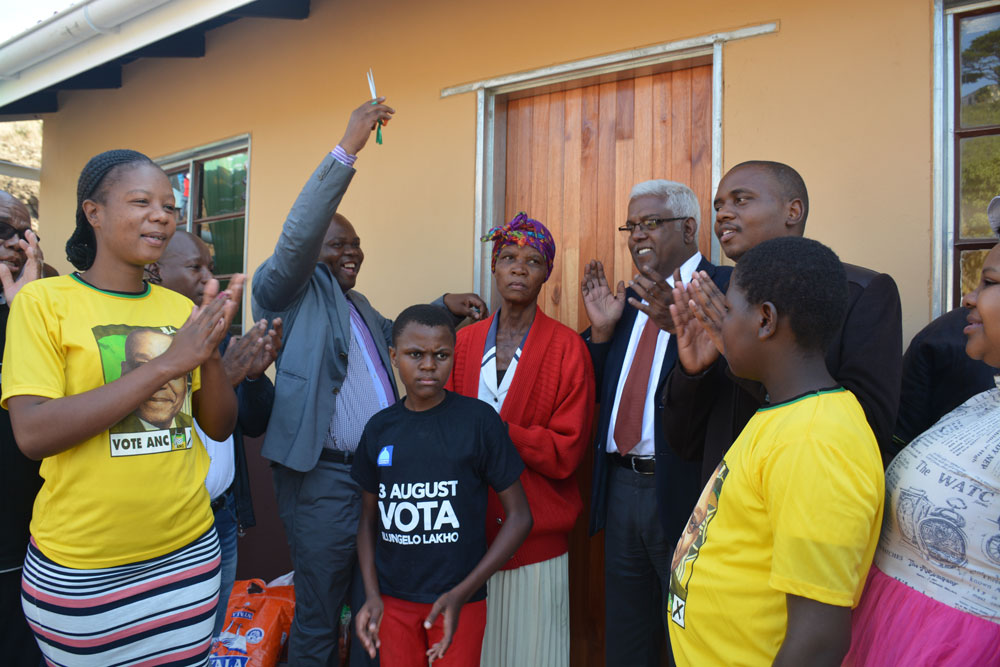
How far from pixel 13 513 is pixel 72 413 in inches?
27.5

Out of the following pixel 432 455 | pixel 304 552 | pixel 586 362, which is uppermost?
pixel 586 362

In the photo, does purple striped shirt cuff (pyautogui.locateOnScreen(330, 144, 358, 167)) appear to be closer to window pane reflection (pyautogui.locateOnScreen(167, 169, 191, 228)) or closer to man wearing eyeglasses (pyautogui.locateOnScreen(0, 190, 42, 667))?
man wearing eyeglasses (pyautogui.locateOnScreen(0, 190, 42, 667))

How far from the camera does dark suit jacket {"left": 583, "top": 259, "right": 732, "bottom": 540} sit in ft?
8.08

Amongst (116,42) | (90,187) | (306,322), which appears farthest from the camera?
(116,42)

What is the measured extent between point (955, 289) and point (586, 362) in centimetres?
138

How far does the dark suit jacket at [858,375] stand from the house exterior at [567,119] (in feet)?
3.36

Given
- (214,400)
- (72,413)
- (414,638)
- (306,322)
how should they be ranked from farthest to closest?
(306,322) → (414,638) → (214,400) → (72,413)

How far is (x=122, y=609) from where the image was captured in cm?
184

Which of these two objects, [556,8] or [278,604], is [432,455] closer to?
[278,604]

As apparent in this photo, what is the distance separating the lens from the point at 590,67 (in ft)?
11.6

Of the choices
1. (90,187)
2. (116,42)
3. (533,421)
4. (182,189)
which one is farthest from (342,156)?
(182,189)

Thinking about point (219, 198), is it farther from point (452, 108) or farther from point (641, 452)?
point (641, 452)

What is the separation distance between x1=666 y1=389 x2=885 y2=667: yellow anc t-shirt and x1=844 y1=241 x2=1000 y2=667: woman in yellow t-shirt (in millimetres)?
140

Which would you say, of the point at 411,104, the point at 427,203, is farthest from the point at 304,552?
the point at 411,104
